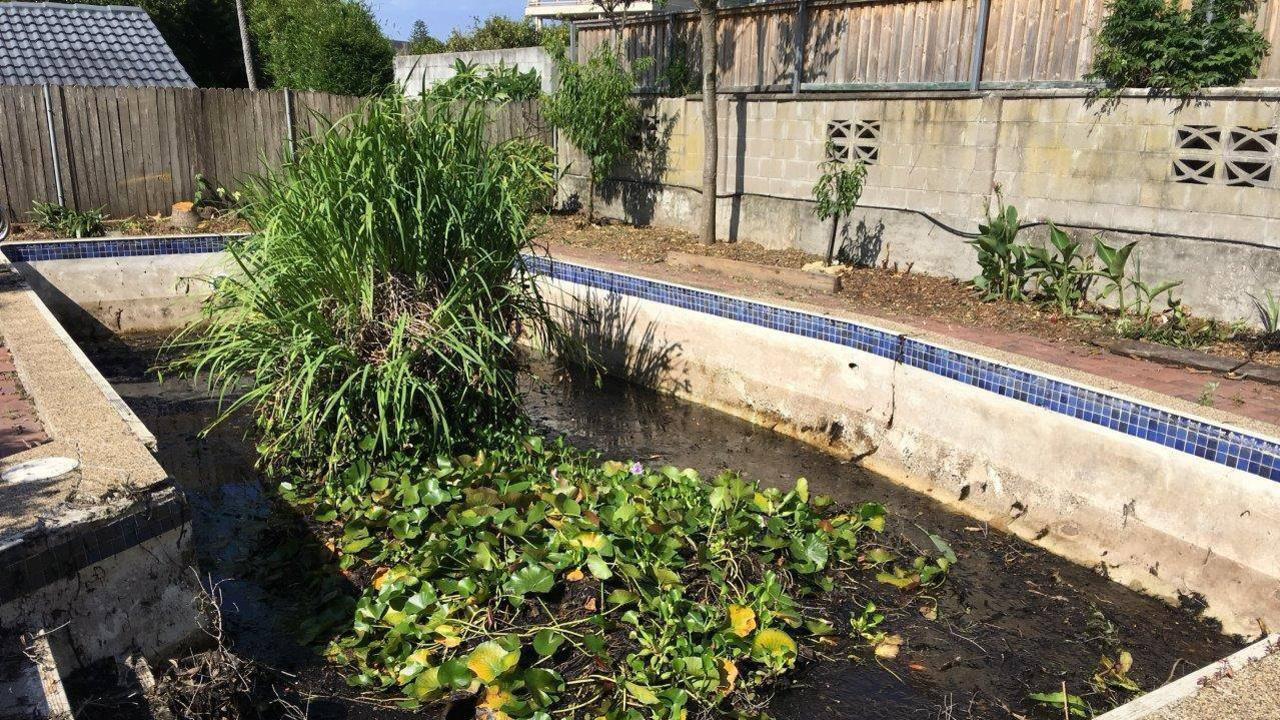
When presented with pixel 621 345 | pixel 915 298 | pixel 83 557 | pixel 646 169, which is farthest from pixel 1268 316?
pixel 83 557

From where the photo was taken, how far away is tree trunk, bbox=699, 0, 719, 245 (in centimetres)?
886

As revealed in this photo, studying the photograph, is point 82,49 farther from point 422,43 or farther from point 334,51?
point 422,43

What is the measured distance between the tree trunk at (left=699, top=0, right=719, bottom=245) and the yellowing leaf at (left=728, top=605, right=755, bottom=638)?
21.1 ft

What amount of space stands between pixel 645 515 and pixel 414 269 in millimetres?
1747

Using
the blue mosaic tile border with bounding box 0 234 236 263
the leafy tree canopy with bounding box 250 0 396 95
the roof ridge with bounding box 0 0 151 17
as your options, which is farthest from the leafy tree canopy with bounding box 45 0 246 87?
the blue mosaic tile border with bounding box 0 234 236 263

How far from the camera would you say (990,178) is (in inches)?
286

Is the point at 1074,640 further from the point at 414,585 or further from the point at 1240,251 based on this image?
the point at 1240,251

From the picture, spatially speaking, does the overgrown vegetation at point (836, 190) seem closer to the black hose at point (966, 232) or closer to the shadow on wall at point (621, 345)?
the black hose at point (966, 232)

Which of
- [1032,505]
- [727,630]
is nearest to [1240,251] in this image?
[1032,505]

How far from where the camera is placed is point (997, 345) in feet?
19.4

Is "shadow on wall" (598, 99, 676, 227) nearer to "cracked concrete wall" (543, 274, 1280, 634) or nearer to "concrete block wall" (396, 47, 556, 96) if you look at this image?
"concrete block wall" (396, 47, 556, 96)

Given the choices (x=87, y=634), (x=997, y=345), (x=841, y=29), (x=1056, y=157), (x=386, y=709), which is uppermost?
(x=841, y=29)

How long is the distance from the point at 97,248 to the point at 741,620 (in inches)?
299

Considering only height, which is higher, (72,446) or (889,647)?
(72,446)
